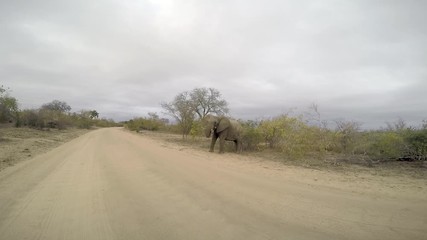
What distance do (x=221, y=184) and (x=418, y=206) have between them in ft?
13.1

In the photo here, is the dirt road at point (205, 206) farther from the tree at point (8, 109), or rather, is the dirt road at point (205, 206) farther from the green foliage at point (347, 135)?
the tree at point (8, 109)

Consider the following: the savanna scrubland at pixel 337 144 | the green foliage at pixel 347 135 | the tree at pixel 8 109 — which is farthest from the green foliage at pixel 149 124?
the green foliage at pixel 347 135

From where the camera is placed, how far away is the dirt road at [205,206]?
4.21 metres

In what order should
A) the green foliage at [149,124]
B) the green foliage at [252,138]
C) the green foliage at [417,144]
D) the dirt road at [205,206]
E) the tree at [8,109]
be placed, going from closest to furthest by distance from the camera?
the dirt road at [205,206] < the green foliage at [417,144] < the green foliage at [252,138] < the tree at [8,109] < the green foliage at [149,124]

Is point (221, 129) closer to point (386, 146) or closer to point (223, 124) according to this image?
point (223, 124)

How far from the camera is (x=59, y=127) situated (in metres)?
42.8

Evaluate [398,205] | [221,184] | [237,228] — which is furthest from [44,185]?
[398,205]

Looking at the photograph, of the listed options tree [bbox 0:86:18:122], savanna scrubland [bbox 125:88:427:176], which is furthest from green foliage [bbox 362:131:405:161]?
tree [bbox 0:86:18:122]

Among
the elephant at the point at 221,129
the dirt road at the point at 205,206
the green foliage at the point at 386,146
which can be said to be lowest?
the dirt road at the point at 205,206

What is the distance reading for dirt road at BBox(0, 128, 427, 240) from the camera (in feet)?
13.8

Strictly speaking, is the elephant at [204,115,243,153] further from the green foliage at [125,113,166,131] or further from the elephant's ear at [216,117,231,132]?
the green foliage at [125,113,166,131]


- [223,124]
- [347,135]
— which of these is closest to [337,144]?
[347,135]

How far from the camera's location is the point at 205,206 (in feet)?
17.5

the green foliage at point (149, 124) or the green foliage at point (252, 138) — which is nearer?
the green foliage at point (252, 138)
